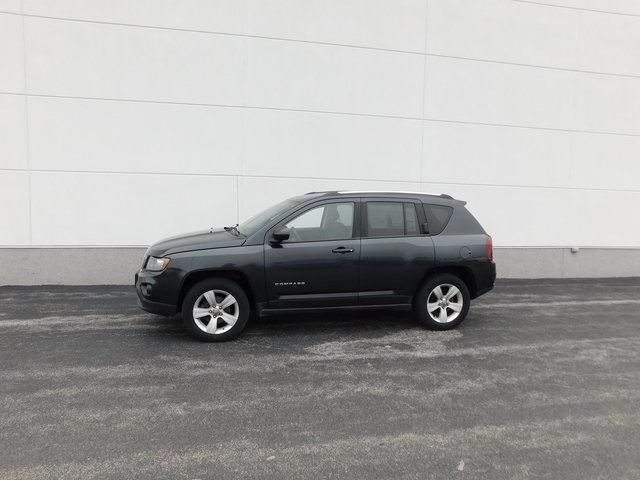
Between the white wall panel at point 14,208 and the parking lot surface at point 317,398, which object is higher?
the white wall panel at point 14,208

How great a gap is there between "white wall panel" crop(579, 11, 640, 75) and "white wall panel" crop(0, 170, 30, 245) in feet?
37.1

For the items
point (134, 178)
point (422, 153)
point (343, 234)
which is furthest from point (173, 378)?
point (422, 153)

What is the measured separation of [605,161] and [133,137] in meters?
9.86

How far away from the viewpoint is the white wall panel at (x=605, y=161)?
32.6ft

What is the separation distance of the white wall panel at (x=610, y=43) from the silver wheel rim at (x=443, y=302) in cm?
698

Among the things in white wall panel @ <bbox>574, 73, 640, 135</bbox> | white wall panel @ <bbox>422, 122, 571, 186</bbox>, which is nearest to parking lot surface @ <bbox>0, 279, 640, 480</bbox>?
white wall panel @ <bbox>422, 122, 571, 186</bbox>

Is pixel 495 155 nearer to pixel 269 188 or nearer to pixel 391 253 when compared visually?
pixel 269 188

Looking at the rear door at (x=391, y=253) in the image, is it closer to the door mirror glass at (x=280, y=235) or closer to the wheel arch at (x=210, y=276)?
the door mirror glass at (x=280, y=235)

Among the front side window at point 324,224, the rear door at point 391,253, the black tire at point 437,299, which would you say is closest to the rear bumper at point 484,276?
the black tire at point 437,299

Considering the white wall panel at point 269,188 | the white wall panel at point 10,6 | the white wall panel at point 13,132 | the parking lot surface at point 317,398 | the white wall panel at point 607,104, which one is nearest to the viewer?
the parking lot surface at point 317,398

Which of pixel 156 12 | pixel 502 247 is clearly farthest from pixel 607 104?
pixel 156 12

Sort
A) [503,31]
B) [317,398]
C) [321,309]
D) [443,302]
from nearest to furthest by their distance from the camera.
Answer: [317,398], [321,309], [443,302], [503,31]

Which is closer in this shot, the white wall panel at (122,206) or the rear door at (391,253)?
the rear door at (391,253)

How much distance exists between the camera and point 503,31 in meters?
9.38
